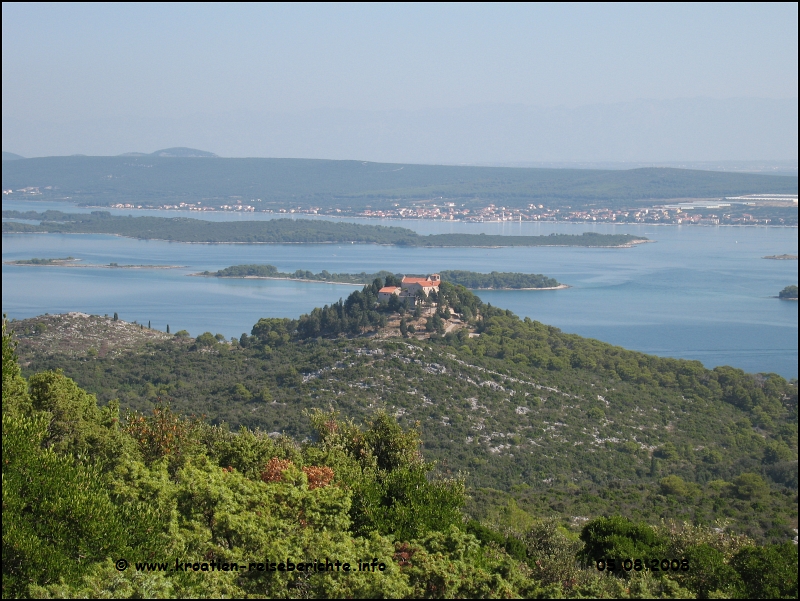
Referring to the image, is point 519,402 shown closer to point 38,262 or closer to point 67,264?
point 67,264

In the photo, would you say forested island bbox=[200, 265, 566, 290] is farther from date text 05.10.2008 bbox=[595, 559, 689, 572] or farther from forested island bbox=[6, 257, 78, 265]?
date text 05.10.2008 bbox=[595, 559, 689, 572]

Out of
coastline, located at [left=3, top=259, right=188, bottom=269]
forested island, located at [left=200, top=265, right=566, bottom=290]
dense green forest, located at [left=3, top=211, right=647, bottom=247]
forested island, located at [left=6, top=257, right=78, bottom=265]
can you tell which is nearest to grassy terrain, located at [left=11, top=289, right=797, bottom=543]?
forested island, located at [left=200, top=265, right=566, bottom=290]

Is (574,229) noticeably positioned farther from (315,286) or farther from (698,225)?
(315,286)

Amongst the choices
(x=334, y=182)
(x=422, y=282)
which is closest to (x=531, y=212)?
(x=334, y=182)

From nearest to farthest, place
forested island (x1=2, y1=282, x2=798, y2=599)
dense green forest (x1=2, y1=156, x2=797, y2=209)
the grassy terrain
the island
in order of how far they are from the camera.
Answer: forested island (x1=2, y1=282, x2=798, y2=599), the grassy terrain, the island, dense green forest (x1=2, y1=156, x2=797, y2=209)

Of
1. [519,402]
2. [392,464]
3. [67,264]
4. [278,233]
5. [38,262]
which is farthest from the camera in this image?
[278,233]

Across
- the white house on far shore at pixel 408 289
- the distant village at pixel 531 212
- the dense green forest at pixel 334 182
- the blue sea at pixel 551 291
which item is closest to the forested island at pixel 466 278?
the blue sea at pixel 551 291
